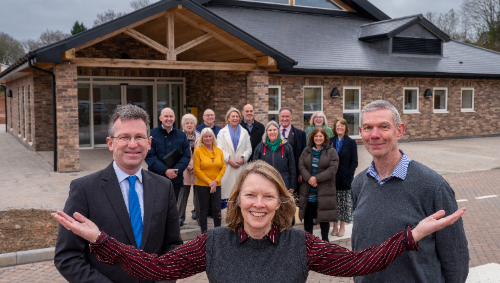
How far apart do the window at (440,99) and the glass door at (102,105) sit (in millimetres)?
13963

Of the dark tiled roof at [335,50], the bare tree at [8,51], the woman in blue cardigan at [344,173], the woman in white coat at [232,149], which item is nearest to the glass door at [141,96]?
the dark tiled roof at [335,50]

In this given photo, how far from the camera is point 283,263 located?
1.94 m

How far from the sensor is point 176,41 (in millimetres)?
15328

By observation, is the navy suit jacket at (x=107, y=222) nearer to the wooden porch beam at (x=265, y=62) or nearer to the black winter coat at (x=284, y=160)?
the black winter coat at (x=284, y=160)

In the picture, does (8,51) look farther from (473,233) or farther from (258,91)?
(473,233)

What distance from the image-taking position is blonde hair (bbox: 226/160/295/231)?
206cm

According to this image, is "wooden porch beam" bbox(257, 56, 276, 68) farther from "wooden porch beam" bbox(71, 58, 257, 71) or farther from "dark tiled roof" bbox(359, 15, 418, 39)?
"dark tiled roof" bbox(359, 15, 418, 39)

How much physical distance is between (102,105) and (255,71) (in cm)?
699

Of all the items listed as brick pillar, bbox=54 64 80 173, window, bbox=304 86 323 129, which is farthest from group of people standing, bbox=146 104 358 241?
window, bbox=304 86 323 129

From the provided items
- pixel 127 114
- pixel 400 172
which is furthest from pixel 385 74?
pixel 127 114

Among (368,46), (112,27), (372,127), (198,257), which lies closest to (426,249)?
(372,127)

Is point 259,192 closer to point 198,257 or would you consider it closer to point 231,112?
point 198,257

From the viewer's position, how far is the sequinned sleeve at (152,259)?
74.0 inches

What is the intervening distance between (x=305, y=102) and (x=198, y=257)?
16.1m
